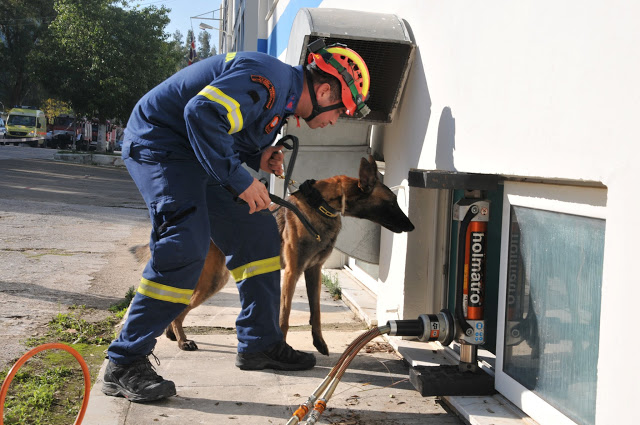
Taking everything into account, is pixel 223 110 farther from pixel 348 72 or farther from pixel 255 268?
pixel 255 268

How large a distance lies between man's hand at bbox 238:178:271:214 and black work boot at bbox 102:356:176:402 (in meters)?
1.03

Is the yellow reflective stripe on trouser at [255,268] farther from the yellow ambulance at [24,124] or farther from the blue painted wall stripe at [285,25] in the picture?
the yellow ambulance at [24,124]

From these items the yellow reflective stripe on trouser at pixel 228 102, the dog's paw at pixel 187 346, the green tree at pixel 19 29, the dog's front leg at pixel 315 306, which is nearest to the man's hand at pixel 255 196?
the yellow reflective stripe on trouser at pixel 228 102

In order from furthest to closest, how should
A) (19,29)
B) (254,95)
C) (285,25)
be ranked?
(19,29) → (285,25) → (254,95)

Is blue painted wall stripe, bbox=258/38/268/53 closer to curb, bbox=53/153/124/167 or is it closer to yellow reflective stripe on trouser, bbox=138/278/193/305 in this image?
yellow reflective stripe on trouser, bbox=138/278/193/305

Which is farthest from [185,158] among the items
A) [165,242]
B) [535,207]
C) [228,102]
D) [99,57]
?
[99,57]

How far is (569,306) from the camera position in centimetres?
271

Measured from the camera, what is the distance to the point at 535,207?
2.93 metres

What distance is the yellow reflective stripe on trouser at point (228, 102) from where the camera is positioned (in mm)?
2908

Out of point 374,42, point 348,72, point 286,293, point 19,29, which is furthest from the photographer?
point 19,29

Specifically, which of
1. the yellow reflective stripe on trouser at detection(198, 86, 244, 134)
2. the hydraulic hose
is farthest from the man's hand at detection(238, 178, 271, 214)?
the hydraulic hose

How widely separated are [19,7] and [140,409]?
156ft

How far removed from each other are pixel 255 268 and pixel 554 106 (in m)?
1.98

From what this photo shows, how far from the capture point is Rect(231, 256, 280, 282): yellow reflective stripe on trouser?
3799mm
